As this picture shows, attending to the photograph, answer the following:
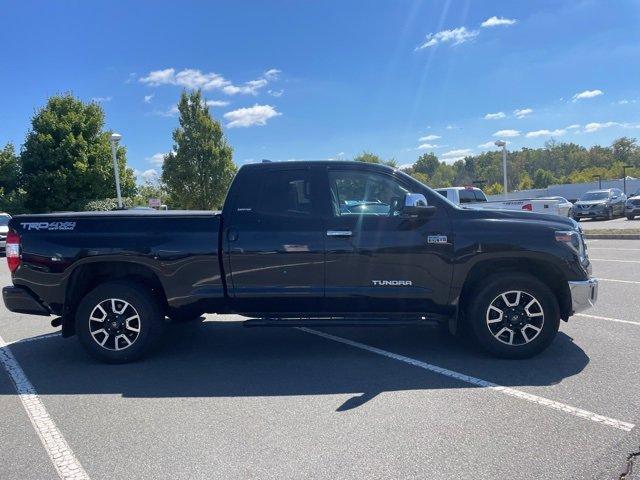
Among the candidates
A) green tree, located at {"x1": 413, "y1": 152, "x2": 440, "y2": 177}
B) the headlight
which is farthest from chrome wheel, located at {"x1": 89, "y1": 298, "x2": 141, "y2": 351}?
green tree, located at {"x1": 413, "y1": 152, "x2": 440, "y2": 177}

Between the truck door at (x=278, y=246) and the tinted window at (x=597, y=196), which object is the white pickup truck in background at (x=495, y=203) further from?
the tinted window at (x=597, y=196)

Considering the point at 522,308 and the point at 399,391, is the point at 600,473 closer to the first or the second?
the point at 399,391

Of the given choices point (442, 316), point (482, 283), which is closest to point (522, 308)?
point (482, 283)

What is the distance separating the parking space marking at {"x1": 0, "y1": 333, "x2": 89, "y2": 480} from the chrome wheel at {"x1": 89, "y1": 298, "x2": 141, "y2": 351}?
0.74 meters

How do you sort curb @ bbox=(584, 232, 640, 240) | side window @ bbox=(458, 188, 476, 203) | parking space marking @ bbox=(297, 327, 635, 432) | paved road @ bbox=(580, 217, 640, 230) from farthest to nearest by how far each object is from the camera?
paved road @ bbox=(580, 217, 640, 230) → side window @ bbox=(458, 188, 476, 203) → curb @ bbox=(584, 232, 640, 240) → parking space marking @ bbox=(297, 327, 635, 432)

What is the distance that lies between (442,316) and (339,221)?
4.57 ft

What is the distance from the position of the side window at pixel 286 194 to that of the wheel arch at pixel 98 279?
1343 mm

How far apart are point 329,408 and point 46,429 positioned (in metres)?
2.11

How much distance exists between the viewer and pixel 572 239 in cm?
479

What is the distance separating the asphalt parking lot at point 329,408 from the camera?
3086 mm

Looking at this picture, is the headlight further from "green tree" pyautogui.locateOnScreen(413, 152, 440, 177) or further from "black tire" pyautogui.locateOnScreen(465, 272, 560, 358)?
"green tree" pyautogui.locateOnScreen(413, 152, 440, 177)

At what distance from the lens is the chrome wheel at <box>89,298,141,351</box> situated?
16.3 feet

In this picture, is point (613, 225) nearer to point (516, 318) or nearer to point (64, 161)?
point (516, 318)

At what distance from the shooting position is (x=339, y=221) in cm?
485
